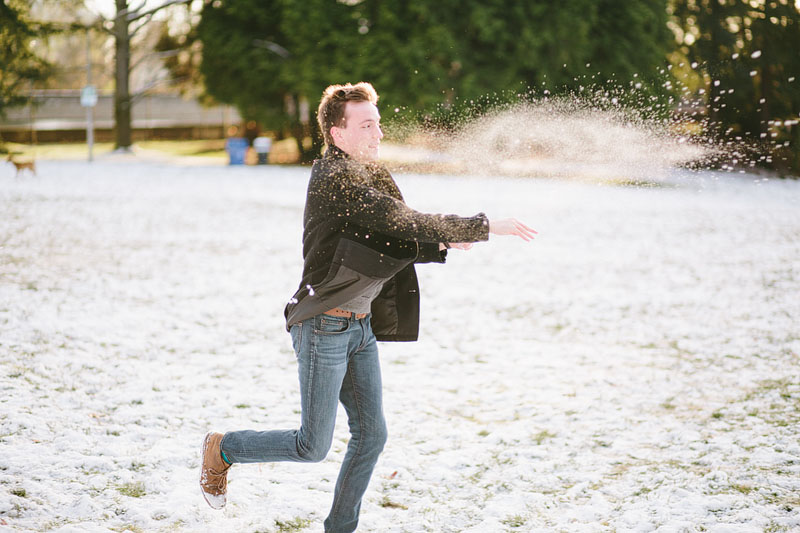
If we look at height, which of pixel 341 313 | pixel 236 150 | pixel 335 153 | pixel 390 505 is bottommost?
pixel 390 505

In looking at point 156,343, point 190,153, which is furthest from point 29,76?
point 156,343

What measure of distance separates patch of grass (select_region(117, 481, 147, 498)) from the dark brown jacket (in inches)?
62.1

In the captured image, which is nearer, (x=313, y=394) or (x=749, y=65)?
(x=313, y=394)

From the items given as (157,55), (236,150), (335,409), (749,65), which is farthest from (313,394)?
(157,55)

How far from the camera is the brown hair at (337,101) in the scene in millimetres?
3273

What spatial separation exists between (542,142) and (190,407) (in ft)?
82.6

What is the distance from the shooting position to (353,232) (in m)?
3.26

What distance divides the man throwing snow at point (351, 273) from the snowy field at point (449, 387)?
2.45ft

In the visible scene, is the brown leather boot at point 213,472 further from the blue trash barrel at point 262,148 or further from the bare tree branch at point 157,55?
the bare tree branch at point 157,55

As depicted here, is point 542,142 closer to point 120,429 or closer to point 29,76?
point 29,76

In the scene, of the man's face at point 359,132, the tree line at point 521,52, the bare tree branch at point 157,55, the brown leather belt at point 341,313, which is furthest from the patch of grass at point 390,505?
the bare tree branch at point 157,55

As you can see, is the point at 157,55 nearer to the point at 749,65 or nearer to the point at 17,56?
the point at 17,56

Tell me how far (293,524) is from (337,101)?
216cm

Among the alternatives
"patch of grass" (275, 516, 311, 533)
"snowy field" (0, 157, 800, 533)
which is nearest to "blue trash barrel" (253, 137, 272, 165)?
"snowy field" (0, 157, 800, 533)
